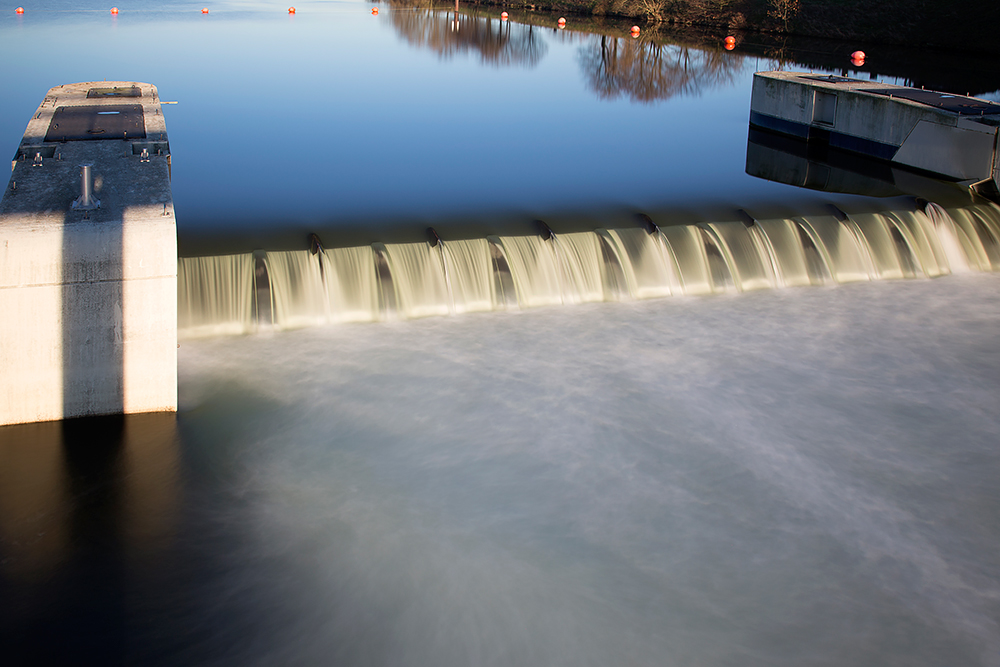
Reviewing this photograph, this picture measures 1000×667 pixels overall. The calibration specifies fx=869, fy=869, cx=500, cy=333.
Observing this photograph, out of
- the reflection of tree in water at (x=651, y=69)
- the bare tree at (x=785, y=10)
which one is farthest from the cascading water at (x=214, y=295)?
the bare tree at (x=785, y=10)

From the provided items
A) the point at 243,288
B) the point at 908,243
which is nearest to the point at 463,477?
the point at 243,288

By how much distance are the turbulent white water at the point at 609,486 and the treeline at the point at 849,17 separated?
2937 cm

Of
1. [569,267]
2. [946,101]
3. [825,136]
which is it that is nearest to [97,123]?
[569,267]

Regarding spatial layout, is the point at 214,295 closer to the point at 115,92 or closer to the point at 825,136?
the point at 115,92

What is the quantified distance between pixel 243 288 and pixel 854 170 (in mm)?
12288

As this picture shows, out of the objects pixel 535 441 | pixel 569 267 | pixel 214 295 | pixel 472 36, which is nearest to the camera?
pixel 535 441

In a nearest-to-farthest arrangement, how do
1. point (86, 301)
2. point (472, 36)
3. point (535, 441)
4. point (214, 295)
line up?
point (86, 301) → point (535, 441) → point (214, 295) → point (472, 36)

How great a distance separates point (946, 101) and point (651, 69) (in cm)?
1484

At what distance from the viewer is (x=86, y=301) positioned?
7.15m

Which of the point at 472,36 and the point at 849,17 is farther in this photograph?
the point at 849,17

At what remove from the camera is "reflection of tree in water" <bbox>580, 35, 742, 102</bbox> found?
25781mm

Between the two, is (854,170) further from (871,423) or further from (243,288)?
(243,288)

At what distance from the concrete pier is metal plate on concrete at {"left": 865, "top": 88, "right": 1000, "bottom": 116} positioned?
13.3 m

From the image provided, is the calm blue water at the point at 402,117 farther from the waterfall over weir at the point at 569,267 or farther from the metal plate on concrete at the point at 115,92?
the waterfall over weir at the point at 569,267
